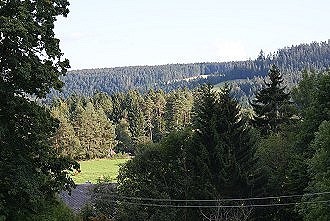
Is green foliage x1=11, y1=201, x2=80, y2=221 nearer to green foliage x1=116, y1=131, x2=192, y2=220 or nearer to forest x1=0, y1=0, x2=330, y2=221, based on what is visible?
forest x1=0, y1=0, x2=330, y2=221

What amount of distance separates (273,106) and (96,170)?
4406cm

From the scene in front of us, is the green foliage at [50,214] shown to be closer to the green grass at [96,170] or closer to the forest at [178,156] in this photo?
the forest at [178,156]

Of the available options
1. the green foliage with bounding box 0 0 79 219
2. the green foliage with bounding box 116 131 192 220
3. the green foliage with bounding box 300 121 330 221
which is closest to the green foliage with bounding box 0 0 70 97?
the green foliage with bounding box 0 0 79 219

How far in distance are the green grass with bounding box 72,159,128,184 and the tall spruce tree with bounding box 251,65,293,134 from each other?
29.0 m

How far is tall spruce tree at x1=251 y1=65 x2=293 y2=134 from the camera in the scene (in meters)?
42.1

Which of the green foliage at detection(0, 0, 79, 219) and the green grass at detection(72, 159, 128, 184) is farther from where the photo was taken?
the green grass at detection(72, 159, 128, 184)

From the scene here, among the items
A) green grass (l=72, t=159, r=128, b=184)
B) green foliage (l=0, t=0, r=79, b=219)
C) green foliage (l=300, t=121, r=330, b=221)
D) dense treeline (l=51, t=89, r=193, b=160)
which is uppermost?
green foliage (l=0, t=0, r=79, b=219)

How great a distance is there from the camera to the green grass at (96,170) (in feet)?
230

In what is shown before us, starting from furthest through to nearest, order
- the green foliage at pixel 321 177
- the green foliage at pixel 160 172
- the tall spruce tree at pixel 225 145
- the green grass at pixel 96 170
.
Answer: the green grass at pixel 96 170 → the green foliage at pixel 160 172 → the tall spruce tree at pixel 225 145 → the green foliage at pixel 321 177

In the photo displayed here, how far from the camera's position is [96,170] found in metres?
80.4

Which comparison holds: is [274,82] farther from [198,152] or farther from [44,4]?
[44,4]

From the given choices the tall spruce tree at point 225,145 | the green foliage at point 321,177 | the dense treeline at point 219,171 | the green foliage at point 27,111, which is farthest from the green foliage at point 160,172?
the green foliage at point 27,111

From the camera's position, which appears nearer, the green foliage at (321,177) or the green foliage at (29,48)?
the green foliage at (29,48)

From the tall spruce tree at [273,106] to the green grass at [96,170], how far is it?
95.2 ft
